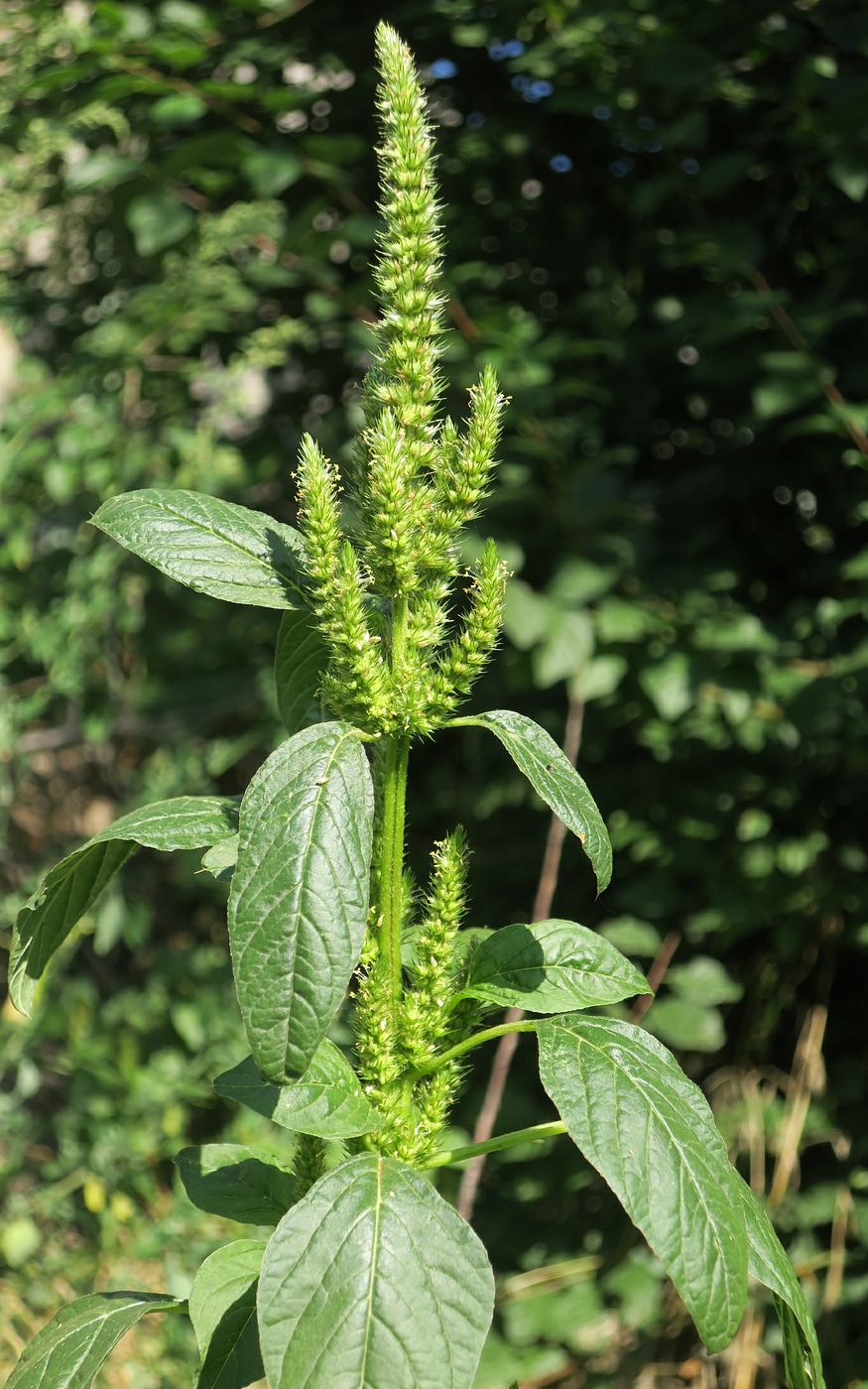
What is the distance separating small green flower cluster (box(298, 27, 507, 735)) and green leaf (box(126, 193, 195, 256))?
4.47 ft

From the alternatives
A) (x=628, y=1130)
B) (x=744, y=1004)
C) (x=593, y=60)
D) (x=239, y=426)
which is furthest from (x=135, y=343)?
(x=628, y=1130)

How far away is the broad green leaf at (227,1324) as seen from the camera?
29.6 inches

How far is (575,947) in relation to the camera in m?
0.81

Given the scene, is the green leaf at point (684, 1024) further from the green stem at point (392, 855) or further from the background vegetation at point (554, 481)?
the green stem at point (392, 855)

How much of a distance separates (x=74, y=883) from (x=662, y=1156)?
43cm

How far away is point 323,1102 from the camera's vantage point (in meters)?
0.71

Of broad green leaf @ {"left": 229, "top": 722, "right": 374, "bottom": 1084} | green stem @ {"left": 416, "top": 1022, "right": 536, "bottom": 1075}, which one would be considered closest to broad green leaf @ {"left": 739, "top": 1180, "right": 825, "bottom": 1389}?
green stem @ {"left": 416, "top": 1022, "right": 536, "bottom": 1075}

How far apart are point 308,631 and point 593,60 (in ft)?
4.89

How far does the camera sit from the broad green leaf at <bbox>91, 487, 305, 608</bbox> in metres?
0.75

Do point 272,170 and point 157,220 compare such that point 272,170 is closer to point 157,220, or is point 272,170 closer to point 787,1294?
point 157,220

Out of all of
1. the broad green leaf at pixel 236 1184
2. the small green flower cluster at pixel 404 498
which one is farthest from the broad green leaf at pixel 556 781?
the broad green leaf at pixel 236 1184

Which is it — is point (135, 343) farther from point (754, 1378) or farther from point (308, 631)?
point (754, 1378)

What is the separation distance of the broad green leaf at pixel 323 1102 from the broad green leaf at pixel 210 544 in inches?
11.2

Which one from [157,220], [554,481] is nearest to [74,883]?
[554,481]
